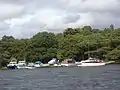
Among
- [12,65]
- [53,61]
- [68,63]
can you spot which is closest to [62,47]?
[53,61]

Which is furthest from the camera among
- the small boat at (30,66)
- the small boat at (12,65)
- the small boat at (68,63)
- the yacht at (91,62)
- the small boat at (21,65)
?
the small boat at (21,65)

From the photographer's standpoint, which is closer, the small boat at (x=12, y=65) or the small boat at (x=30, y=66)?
the small boat at (x=30, y=66)

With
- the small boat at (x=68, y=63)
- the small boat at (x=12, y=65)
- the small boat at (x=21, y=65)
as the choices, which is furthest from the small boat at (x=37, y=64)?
the small boat at (x=68, y=63)

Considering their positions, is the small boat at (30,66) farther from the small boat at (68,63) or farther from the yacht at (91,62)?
the yacht at (91,62)

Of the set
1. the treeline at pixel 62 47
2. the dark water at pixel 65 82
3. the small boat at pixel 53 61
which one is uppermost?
the treeline at pixel 62 47

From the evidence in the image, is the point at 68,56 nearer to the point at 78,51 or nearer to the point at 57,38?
the point at 78,51

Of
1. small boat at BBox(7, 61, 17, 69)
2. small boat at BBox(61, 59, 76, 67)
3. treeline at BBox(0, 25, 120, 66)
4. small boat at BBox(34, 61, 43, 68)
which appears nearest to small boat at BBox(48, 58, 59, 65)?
treeline at BBox(0, 25, 120, 66)

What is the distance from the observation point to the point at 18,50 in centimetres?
17962

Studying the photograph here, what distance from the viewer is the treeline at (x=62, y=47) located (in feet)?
547

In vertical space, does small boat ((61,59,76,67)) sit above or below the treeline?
below

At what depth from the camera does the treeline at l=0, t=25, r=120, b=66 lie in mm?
166575

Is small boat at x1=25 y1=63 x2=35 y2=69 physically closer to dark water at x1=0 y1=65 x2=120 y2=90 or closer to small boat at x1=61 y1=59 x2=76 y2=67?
small boat at x1=61 y1=59 x2=76 y2=67

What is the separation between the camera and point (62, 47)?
176 metres

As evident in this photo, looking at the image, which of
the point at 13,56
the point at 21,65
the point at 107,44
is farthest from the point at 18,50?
the point at 107,44
